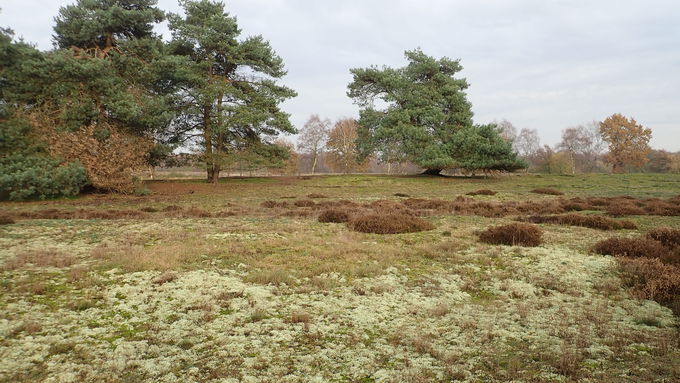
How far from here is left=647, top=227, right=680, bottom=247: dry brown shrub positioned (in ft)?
29.0

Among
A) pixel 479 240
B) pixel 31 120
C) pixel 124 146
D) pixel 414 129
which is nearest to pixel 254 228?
pixel 479 240

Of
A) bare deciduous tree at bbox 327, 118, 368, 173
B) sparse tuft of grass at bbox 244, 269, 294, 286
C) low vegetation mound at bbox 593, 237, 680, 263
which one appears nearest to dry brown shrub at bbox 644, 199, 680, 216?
low vegetation mound at bbox 593, 237, 680, 263

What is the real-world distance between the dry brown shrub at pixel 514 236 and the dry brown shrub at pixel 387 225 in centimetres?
225

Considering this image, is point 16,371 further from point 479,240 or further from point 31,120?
point 31,120

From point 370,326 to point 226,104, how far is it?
2946cm

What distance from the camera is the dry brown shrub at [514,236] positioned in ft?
31.6

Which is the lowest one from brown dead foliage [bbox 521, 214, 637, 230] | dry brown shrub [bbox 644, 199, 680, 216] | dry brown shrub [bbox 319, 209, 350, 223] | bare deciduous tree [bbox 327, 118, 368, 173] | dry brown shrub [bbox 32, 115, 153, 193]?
dry brown shrub [bbox 319, 209, 350, 223]

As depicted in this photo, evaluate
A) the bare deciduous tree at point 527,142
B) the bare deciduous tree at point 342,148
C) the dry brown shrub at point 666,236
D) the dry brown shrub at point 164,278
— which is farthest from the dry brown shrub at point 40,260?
the bare deciduous tree at point 527,142

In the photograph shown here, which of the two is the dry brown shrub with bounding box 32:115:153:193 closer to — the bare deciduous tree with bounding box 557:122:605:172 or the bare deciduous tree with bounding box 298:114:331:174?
the bare deciduous tree with bounding box 298:114:331:174

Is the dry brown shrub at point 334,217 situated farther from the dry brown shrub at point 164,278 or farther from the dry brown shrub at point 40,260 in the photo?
the dry brown shrub at point 40,260

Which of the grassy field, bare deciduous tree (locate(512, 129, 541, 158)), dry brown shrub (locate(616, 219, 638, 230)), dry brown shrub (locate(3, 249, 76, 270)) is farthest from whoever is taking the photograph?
bare deciduous tree (locate(512, 129, 541, 158))

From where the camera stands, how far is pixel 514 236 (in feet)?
32.4

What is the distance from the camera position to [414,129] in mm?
40969

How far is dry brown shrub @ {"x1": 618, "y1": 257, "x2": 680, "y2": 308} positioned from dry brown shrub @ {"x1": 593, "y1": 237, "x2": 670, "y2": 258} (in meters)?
0.59
